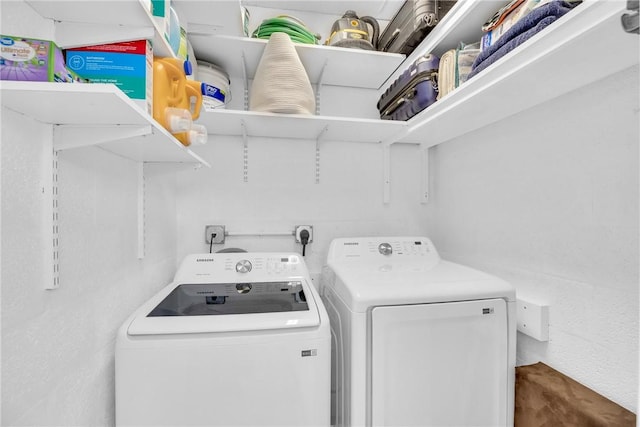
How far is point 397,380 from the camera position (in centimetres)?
109

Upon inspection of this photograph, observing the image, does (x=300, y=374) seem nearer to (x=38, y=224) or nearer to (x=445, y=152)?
(x=38, y=224)

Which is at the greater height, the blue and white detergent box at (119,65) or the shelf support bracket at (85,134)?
the blue and white detergent box at (119,65)

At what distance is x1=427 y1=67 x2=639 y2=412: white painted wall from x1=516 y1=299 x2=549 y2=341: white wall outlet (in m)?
0.03

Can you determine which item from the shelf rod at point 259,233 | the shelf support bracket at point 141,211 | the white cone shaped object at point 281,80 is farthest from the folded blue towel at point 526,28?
the shelf support bracket at point 141,211

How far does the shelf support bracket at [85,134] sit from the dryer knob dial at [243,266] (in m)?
0.90

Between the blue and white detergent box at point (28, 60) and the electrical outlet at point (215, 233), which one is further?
the electrical outlet at point (215, 233)

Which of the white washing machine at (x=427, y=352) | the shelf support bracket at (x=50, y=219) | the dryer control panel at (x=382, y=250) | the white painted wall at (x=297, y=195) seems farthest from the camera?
the white painted wall at (x=297, y=195)

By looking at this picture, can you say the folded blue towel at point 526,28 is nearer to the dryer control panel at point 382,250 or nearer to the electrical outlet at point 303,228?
the dryer control panel at point 382,250

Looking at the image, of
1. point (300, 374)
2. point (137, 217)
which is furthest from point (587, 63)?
point (137, 217)

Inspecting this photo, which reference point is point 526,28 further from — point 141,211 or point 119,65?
point 141,211

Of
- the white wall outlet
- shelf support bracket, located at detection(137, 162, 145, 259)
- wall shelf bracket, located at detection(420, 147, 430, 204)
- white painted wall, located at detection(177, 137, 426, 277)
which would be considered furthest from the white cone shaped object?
the white wall outlet

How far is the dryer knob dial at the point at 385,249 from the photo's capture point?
5.52ft

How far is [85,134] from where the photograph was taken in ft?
2.43

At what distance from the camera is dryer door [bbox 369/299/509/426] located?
1079 mm
